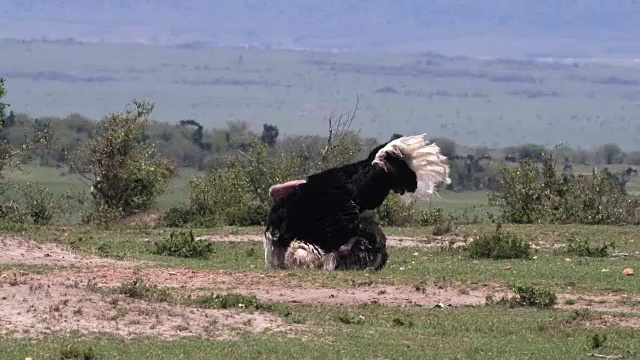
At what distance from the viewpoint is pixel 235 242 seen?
2564 cm

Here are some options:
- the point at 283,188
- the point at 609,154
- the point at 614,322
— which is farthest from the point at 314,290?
the point at 609,154

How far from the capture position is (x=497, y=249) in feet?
74.2

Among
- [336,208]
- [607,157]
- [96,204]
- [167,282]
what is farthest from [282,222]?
[607,157]

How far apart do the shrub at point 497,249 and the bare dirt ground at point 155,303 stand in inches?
182

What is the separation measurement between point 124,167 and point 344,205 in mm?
16021

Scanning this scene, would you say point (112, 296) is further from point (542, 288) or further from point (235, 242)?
point (235, 242)

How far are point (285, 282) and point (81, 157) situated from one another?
70.2 feet

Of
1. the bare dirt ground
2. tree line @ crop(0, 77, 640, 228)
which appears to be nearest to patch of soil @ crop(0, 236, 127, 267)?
the bare dirt ground

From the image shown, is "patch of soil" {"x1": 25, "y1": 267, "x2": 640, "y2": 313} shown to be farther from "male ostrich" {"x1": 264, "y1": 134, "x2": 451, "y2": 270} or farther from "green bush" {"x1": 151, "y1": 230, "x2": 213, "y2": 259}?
"green bush" {"x1": 151, "y1": 230, "x2": 213, "y2": 259}

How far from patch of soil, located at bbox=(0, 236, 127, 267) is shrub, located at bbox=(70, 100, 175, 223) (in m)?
11.9

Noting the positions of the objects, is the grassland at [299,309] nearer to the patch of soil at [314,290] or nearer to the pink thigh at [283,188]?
the patch of soil at [314,290]

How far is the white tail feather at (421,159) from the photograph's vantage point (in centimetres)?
1927

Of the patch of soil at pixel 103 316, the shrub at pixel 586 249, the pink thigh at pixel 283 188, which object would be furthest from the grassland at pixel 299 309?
the shrub at pixel 586 249

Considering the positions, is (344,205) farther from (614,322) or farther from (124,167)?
(124,167)
